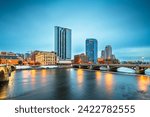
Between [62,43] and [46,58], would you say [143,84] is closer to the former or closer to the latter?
[46,58]

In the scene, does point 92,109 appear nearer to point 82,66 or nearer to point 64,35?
point 82,66

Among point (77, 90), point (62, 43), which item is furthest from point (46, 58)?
point (77, 90)

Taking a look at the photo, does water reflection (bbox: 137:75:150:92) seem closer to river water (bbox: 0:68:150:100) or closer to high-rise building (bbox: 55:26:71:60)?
river water (bbox: 0:68:150:100)

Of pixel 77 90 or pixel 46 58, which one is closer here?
pixel 77 90

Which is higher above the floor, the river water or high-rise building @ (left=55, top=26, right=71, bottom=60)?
high-rise building @ (left=55, top=26, right=71, bottom=60)

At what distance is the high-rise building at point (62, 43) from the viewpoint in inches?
6156

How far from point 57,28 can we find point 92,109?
535ft

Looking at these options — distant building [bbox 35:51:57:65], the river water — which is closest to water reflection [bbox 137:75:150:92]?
the river water

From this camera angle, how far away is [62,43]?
521 ft

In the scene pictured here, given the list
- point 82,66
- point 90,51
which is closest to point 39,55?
point 82,66

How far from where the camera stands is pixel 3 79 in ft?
79.1

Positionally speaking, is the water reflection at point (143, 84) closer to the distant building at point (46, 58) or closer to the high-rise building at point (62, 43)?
the distant building at point (46, 58)

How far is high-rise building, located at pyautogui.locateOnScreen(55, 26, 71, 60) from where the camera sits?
156375 mm

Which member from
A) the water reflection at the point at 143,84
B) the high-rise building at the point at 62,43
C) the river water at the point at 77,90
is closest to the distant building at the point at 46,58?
the high-rise building at the point at 62,43
